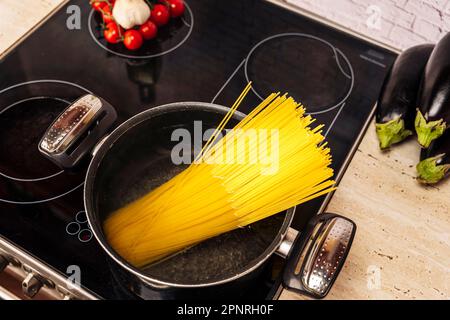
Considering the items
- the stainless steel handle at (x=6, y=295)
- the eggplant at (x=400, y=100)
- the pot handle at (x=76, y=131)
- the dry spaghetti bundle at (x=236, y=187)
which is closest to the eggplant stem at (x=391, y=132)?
Result: the eggplant at (x=400, y=100)

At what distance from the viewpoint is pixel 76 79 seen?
3.34 ft

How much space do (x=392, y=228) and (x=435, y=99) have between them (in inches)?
9.1

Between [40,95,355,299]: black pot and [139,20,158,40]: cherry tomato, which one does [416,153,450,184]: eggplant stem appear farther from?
[139,20,158,40]: cherry tomato

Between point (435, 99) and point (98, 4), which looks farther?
point (98, 4)

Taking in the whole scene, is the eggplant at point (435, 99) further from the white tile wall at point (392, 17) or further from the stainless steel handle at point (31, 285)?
the stainless steel handle at point (31, 285)

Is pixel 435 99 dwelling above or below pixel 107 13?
below

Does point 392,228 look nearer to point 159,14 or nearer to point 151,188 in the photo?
point 151,188

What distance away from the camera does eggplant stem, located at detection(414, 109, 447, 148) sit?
847mm

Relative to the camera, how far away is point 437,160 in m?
0.86

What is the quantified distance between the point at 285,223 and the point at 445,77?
0.40 m

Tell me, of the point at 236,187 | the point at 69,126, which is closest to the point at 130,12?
the point at 69,126

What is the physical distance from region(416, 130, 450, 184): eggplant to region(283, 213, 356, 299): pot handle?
242 mm

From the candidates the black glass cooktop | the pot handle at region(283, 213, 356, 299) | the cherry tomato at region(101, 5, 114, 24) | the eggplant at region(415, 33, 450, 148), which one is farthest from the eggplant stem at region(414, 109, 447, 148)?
the cherry tomato at region(101, 5, 114, 24)
